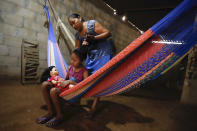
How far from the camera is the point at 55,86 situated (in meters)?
1.14

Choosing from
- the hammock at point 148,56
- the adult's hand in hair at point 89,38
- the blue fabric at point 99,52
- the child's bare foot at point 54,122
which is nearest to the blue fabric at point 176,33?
the hammock at point 148,56

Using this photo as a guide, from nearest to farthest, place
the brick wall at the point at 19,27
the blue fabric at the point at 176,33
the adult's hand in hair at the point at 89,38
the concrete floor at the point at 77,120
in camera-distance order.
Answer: the blue fabric at the point at 176,33, the concrete floor at the point at 77,120, the adult's hand in hair at the point at 89,38, the brick wall at the point at 19,27

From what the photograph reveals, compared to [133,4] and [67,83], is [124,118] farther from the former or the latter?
[133,4]

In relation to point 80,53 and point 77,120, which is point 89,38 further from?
point 77,120

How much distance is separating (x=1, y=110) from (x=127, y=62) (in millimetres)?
1392

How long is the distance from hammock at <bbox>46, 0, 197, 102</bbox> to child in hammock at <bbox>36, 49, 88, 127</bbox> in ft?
0.43

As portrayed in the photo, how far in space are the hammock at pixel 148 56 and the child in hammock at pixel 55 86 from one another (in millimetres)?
131

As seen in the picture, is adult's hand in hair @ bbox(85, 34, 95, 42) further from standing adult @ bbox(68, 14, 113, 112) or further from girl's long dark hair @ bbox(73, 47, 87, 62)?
girl's long dark hair @ bbox(73, 47, 87, 62)

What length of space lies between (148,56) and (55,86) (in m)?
0.94

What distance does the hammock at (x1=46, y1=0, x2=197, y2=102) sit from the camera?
0.75 metres

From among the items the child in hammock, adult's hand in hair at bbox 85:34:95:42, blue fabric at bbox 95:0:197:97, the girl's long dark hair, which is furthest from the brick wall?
blue fabric at bbox 95:0:197:97

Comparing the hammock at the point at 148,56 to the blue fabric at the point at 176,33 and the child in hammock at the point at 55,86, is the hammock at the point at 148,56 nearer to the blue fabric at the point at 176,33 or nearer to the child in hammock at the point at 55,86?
the blue fabric at the point at 176,33

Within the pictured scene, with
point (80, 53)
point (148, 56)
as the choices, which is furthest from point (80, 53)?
point (148, 56)

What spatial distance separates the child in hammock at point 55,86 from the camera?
3.34 ft
